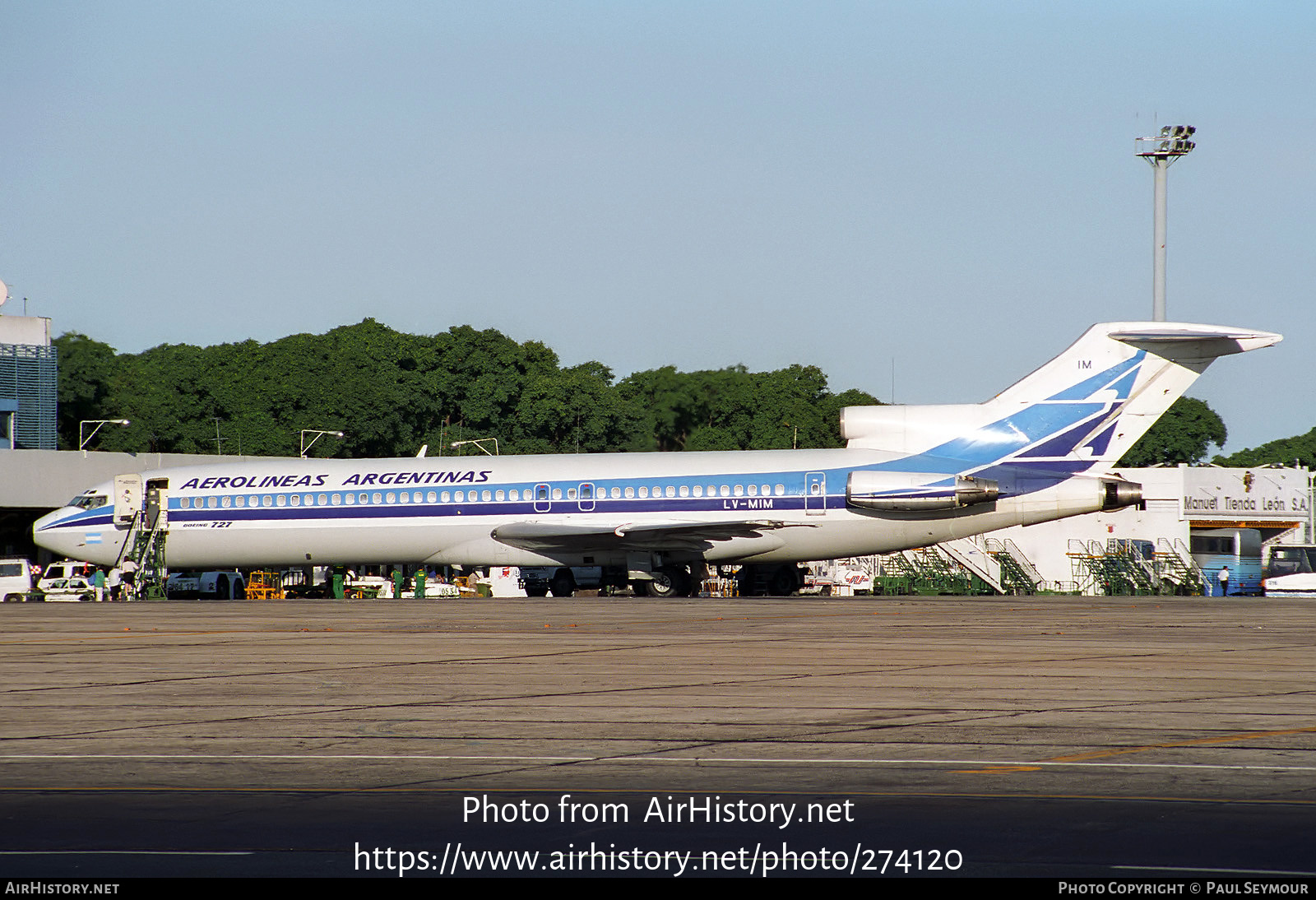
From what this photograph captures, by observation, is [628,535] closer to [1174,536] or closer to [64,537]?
[64,537]

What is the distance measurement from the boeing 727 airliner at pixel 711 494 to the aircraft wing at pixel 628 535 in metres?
0.06

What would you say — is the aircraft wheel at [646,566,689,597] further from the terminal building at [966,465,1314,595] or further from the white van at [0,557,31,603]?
the white van at [0,557,31,603]

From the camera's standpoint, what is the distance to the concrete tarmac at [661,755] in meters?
6.88

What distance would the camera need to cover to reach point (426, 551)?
35.9 meters

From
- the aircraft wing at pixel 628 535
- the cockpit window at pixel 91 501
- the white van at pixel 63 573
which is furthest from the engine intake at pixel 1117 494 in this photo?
the white van at pixel 63 573

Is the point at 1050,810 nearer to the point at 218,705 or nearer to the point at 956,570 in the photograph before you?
the point at 218,705

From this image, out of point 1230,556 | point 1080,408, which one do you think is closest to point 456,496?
point 1080,408

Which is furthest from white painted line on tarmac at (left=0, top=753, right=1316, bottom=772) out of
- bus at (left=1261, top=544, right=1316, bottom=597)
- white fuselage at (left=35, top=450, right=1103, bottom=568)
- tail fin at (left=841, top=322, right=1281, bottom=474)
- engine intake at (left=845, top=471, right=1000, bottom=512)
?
bus at (left=1261, top=544, right=1316, bottom=597)

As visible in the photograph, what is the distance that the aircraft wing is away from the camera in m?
34.1

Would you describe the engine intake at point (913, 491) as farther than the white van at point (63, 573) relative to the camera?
No

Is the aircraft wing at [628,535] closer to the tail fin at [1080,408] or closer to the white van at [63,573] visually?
the tail fin at [1080,408]

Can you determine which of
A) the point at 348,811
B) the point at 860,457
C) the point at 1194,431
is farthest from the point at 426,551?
the point at 1194,431

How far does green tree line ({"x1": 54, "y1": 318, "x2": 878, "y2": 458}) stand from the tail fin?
2383 inches
